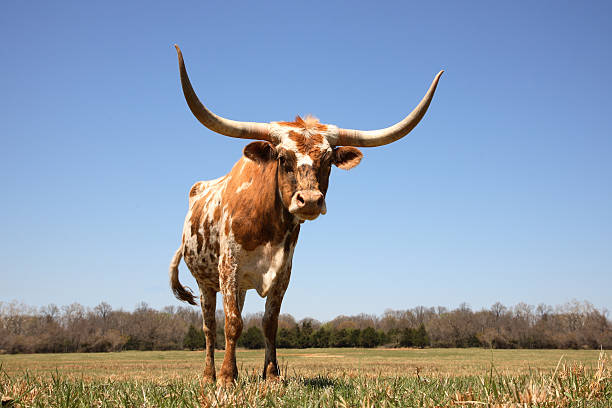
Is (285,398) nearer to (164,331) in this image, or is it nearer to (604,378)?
(604,378)

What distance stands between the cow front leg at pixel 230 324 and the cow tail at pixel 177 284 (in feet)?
11.3

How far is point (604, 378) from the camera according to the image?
389 cm

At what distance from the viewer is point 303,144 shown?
19.2 ft

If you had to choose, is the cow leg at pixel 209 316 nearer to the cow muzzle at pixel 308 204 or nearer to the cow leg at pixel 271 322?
the cow leg at pixel 271 322

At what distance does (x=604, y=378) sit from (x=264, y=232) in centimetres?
394

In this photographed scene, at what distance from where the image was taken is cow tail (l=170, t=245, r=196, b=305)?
9500 millimetres

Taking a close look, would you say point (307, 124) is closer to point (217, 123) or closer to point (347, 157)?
point (347, 157)

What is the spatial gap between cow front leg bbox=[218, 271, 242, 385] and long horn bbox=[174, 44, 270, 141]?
179 centimetres

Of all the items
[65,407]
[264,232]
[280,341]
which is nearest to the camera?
[65,407]

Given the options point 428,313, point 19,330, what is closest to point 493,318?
point 428,313

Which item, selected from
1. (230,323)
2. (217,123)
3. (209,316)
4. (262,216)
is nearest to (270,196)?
(262,216)

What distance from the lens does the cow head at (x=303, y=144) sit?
5547mm

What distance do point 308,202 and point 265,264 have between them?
1405mm

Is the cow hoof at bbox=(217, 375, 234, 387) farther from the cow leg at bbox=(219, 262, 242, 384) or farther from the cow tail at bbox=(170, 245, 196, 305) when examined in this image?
the cow tail at bbox=(170, 245, 196, 305)
